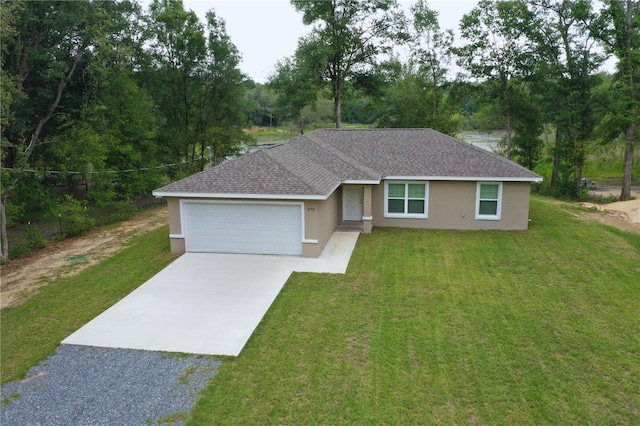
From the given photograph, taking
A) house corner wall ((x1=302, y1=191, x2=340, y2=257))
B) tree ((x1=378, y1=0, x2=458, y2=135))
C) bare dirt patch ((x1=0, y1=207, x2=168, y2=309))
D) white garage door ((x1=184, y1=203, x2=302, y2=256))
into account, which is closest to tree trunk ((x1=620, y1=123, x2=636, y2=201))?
tree ((x1=378, y1=0, x2=458, y2=135))

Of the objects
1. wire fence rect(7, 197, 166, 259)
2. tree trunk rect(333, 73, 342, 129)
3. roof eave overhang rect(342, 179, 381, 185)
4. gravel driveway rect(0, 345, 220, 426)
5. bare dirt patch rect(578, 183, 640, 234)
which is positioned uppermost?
tree trunk rect(333, 73, 342, 129)

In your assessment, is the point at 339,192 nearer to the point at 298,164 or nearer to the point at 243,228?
the point at 298,164

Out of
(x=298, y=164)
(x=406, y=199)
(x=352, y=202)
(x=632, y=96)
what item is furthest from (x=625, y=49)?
(x=298, y=164)

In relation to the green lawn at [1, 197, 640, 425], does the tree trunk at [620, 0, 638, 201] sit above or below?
above

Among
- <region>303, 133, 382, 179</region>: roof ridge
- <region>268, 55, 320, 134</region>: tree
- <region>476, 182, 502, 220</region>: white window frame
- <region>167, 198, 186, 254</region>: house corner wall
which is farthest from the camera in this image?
<region>268, 55, 320, 134</region>: tree

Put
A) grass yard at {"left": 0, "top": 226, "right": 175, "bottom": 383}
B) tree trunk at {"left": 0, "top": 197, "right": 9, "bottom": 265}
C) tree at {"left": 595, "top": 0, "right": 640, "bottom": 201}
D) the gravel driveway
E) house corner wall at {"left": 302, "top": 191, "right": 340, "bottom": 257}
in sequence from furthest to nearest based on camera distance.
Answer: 1. tree at {"left": 595, "top": 0, "right": 640, "bottom": 201}
2. tree trunk at {"left": 0, "top": 197, "right": 9, "bottom": 265}
3. house corner wall at {"left": 302, "top": 191, "right": 340, "bottom": 257}
4. grass yard at {"left": 0, "top": 226, "right": 175, "bottom": 383}
5. the gravel driveway

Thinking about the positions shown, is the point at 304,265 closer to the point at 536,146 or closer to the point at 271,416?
the point at 271,416

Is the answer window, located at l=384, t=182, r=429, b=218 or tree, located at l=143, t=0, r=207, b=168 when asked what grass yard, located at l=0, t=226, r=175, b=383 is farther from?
tree, located at l=143, t=0, r=207, b=168
